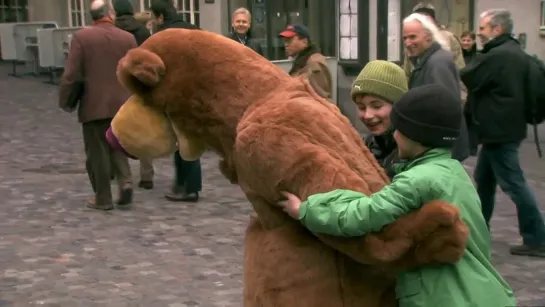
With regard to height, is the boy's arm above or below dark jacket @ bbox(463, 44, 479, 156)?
above

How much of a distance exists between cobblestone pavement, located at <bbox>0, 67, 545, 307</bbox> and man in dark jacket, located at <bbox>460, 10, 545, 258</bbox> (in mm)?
337

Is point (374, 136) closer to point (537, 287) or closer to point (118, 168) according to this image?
point (537, 287)

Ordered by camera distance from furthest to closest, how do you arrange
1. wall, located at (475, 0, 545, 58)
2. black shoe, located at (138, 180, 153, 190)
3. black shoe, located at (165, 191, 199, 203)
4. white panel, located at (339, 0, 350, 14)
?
wall, located at (475, 0, 545, 58) → white panel, located at (339, 0, 350, 14) → black shoe, located at (138, 180, 153, 190) → black shoe, located at (165, 191, 199, 203)

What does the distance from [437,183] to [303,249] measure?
0.48 m

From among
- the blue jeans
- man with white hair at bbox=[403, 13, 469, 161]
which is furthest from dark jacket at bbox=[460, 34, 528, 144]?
man with white hair at bbox=[403, 13, 469, 161]

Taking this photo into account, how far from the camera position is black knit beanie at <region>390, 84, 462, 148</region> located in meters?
2.72

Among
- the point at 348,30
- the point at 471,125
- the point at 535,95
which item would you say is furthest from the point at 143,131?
the point at 348,30

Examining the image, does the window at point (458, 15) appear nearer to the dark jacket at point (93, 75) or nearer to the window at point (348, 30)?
the window at point (348, 30)

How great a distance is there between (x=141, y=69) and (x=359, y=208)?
98 centimetres

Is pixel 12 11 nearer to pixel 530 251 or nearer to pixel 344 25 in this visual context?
pixel 344 25

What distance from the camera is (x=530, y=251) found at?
6395 millimetres

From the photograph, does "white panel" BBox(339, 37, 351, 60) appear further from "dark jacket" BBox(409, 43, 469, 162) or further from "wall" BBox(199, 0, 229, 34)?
"dark jacket" BBox(409, 43, 469, 162)

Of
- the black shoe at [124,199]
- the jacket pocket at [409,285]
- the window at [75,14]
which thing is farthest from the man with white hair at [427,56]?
the window at [75,14]

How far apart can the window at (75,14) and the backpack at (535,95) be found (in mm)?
18103
